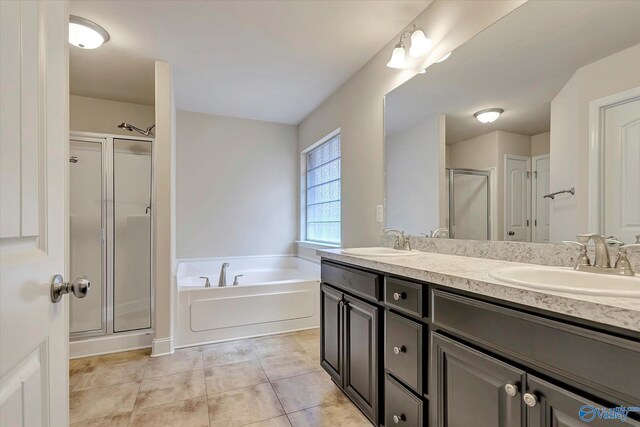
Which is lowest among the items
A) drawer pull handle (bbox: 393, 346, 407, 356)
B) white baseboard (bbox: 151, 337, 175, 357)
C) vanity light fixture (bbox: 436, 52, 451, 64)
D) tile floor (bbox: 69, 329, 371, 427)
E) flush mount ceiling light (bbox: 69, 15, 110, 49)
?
tile floor (bbox: 69, 329, 371, 427)

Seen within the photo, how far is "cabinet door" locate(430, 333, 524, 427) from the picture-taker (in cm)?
88

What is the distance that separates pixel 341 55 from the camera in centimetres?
248

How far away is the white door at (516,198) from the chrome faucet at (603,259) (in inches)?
11.6

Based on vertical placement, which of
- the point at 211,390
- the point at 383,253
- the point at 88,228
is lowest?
the point at 211,390

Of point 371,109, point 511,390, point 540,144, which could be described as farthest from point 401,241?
point 511,390

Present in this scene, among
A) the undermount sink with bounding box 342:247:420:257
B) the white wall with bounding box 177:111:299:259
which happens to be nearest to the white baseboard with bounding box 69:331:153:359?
the white wall with bounding box 177:111:299:259

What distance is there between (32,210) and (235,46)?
215 centimetres

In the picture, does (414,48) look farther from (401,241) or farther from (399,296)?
(399,296)

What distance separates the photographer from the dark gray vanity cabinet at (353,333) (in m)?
1.52

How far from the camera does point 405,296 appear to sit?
4.31 feet

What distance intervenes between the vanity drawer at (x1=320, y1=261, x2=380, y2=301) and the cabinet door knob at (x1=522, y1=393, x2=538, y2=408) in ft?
2.38

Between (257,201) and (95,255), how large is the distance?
1.91 meters

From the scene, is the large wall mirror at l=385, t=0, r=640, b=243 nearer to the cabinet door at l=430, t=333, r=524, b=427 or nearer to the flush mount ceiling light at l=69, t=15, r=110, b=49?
the cabinet door at l=430, t=333, r=524, b=427

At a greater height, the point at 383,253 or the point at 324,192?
the point at 324,192
